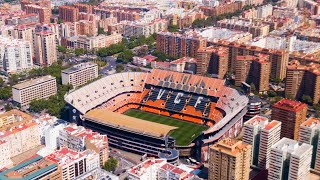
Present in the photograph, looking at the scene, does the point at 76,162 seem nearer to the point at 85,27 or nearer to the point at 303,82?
the point at 303,82

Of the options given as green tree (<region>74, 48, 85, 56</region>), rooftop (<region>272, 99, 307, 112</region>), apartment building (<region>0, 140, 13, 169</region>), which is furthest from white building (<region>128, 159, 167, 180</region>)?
green tree (<region>74, 48, 85, 56</region>)

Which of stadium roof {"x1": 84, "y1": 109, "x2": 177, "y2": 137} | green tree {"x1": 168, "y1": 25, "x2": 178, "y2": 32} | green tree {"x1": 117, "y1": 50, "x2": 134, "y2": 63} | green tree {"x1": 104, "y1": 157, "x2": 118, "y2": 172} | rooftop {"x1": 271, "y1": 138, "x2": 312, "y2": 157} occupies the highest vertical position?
green tree {"x1": 168, "y1": 25, "x2": 178, "y2": 32}

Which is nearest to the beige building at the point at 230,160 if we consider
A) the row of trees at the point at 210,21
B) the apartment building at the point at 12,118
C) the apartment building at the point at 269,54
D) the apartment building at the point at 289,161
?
the apartment building at the point at 289,161

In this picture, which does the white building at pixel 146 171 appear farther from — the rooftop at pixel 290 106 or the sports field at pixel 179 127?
the rooftop at pixel 290 106

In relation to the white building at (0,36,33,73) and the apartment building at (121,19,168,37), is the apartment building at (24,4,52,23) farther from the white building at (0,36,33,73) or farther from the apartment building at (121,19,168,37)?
the white building at (0,36,33,73)

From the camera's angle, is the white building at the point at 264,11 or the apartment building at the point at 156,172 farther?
the white building at the point at 264,11

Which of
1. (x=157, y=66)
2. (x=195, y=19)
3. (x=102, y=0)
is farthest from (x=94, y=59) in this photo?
(x=102, y=0)

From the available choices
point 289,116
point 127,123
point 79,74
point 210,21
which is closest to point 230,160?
point 289,116

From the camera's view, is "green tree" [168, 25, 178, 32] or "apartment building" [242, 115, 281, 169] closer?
"apartment building" [242, 115, 281, 169]
